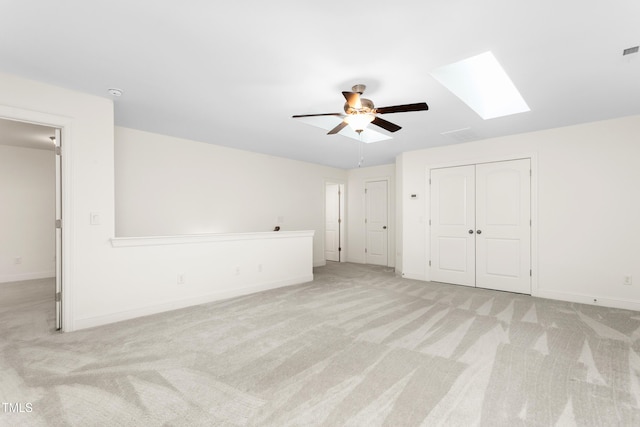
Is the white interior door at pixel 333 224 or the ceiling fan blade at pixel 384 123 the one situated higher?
the ceiling fan blade at pixel 384 123

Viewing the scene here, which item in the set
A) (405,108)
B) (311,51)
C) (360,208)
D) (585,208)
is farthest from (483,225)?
(311,51)

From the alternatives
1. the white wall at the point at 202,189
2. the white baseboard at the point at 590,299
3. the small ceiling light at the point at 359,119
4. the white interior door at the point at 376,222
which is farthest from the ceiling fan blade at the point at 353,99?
the white interior door at the point at 376,222

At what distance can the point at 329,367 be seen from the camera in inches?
93.2

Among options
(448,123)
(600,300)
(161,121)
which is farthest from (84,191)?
(600,300)

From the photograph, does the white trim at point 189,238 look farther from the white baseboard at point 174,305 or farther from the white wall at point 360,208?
the white wall at point 360,208

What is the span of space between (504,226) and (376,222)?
3.10m

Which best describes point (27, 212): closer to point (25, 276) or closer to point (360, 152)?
point (25, 276)

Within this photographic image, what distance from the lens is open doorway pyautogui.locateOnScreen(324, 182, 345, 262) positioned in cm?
816

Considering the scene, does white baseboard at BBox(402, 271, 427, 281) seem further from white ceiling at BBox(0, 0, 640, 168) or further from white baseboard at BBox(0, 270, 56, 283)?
white baseboard at BBox(0, 270, 56, 283)

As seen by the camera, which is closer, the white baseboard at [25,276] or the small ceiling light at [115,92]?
the small ceiling light at [115,92]

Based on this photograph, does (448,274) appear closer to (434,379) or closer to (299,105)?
(434,379)

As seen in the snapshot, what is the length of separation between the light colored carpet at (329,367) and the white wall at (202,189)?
5.73 feet

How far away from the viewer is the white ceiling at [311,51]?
196 centimetres

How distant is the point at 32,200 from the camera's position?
577 cm
